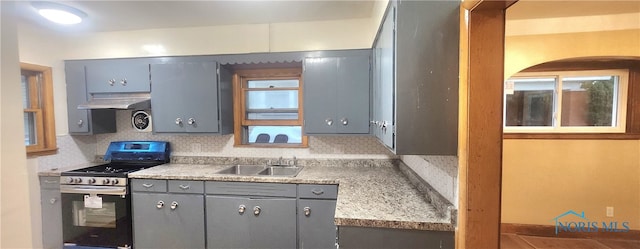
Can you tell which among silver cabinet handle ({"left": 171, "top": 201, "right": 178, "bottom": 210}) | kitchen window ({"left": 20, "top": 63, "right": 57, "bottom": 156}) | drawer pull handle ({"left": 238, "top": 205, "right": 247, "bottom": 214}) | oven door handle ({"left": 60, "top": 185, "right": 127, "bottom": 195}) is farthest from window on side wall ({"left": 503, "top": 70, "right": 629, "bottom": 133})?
kitchen window ({"left": 20, "top": 63, "right": 57, "bottom": 156})

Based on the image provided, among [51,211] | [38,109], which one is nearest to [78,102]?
[38,109]

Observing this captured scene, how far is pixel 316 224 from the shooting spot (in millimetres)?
2031

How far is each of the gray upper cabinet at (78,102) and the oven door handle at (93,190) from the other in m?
0.58

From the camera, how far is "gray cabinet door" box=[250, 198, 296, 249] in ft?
6.78

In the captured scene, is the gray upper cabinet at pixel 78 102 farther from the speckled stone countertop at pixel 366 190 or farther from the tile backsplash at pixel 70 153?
the speckled stone countertop at pixel 366 190

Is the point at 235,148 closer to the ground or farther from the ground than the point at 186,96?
closer to the ground

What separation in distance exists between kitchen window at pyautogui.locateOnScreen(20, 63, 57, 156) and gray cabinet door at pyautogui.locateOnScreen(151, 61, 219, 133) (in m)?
1.02

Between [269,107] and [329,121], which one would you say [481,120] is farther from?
[269,107]

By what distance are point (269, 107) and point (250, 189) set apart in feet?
3.13

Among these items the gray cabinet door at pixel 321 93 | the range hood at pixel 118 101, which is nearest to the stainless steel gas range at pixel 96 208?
the range hood at pixel 118 101

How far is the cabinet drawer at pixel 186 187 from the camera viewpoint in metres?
2.17

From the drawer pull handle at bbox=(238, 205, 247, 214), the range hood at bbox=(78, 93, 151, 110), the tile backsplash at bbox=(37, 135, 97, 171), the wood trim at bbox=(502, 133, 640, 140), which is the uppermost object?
the range hood at bbox=(78, 93, 151, 110)

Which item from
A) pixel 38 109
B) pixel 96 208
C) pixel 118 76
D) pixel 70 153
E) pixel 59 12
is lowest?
pixel 96 208

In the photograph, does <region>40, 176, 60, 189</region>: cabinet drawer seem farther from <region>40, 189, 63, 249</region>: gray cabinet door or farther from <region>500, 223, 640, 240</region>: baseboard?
<region>500, 223, 640, 240</region>: baseboard
